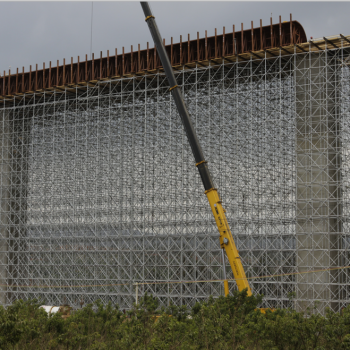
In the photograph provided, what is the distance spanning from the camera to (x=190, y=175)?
31.0m

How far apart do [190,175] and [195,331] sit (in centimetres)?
1837

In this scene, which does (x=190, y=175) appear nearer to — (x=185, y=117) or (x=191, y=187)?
(x=191, y=187)

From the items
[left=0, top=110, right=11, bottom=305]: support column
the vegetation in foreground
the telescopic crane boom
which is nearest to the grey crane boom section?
the telescopic crane boom

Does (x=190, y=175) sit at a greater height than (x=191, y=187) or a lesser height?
greater

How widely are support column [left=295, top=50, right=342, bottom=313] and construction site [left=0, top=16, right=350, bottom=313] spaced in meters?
0.08

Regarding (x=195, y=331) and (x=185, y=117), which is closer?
(x=195, y=331)

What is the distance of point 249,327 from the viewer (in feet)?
48.0

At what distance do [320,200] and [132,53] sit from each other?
1435 centimetres

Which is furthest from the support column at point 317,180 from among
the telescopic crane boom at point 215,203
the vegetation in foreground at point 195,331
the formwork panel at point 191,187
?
the vegetation in foreground at point 195,331

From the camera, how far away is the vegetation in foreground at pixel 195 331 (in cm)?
1216

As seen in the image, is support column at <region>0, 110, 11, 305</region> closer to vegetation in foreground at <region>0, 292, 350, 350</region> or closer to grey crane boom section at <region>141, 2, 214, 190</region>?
grey crane boom section at <region>141, 2, 214, 190</region>

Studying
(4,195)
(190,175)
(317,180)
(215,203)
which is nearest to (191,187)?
(190,175)

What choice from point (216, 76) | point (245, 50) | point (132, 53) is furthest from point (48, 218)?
point (245, 50)

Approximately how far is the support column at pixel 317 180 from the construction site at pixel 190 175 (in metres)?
0.08
